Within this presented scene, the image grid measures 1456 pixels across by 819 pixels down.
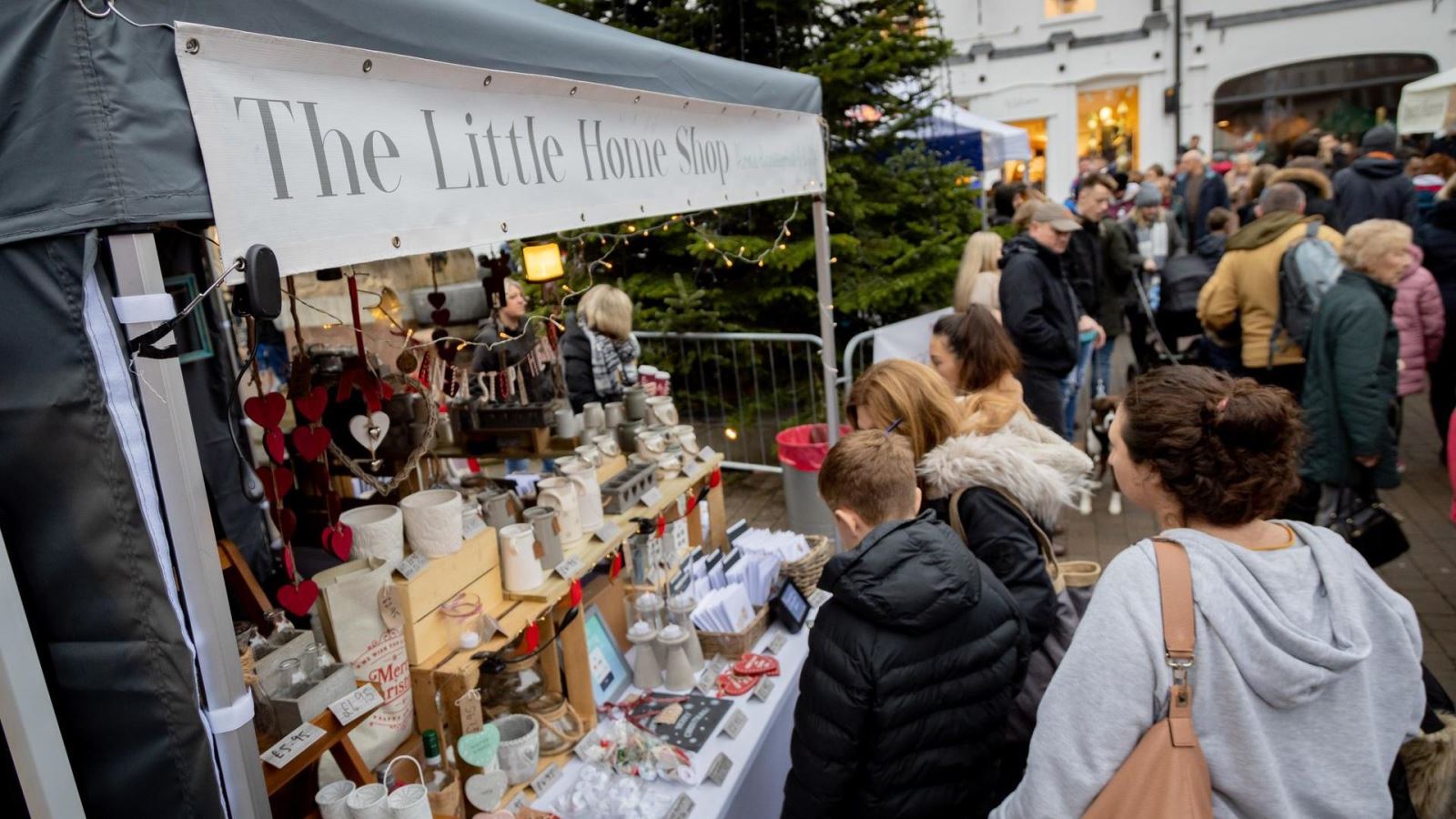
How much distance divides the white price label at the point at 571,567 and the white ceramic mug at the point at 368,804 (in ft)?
2.52

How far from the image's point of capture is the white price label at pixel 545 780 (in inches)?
88.2

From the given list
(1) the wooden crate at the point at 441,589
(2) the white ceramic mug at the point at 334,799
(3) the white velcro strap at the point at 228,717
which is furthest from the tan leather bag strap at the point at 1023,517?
(3) the white velcro strap at the point at 228,717

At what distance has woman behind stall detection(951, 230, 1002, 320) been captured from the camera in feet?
17.3

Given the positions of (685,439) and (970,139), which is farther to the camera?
(970,139)

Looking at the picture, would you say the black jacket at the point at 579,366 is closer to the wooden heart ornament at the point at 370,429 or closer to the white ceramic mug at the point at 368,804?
the wooden heart ornament at the point at 370,429

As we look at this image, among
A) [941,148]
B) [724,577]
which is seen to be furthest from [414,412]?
[941,148]

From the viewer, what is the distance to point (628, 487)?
9.59 feet

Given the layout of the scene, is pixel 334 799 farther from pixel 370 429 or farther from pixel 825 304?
pixel 825 304

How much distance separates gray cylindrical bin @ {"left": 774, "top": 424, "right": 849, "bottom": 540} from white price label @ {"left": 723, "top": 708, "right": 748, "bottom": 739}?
235cm

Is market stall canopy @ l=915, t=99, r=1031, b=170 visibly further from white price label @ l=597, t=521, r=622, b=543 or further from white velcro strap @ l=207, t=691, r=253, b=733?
white velcro strap @ l=207, t=691, r=253, b=733

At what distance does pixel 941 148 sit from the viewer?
8602mm

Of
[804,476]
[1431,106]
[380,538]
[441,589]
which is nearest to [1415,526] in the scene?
[804,476]

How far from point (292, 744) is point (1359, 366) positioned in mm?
4312

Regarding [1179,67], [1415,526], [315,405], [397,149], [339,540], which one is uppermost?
[1179,67]
